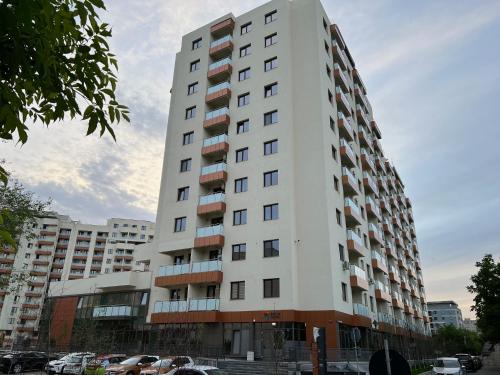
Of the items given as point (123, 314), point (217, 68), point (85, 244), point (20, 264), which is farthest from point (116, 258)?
point (217, 68)

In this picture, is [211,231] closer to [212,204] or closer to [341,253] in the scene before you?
[212,204]

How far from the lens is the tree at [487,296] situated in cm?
4834

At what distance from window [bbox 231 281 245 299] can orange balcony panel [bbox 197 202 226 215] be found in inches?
287

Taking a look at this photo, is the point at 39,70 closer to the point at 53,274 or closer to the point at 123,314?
the point at 123,314

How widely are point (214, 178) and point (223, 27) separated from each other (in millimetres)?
19690

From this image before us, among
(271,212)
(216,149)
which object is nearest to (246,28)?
(216,149)

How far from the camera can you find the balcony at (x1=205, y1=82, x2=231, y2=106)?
45.4 metres

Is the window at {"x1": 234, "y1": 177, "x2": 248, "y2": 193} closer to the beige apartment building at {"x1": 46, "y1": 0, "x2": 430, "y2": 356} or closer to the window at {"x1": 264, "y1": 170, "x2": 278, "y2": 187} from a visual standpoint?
the beige apartment building at {"x1": 46, "y1": 0, "x2": 430, "y2": 356}

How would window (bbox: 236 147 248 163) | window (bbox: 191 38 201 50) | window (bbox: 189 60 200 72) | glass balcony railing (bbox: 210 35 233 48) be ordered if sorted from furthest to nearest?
window (bbox: 191 38 201 50) < window (bbox: 189 60 200 72) < glass balcony railing (bbox: 210 35 233 48) < window (bbox: 236 147 248 163)

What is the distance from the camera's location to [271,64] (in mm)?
44375

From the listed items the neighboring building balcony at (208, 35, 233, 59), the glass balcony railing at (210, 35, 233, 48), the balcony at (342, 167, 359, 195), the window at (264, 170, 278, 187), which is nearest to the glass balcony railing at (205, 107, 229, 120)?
the neighboring building balcony at (208, 35, 233, 59)

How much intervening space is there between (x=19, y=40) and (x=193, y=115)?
4509 cm

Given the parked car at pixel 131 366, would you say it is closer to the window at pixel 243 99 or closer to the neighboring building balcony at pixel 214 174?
the neighboring building balcony at pixel 214 174

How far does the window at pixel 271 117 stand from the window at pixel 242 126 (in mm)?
2112
